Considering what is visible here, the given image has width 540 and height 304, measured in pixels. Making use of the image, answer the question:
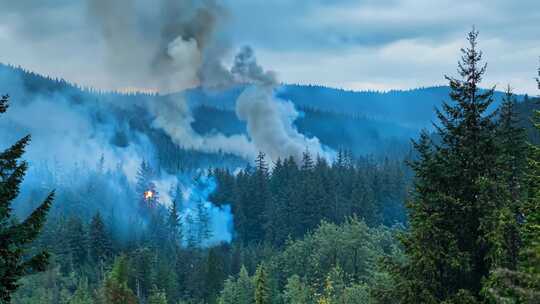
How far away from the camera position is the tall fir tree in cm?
1931

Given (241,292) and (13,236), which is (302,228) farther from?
(13,236)

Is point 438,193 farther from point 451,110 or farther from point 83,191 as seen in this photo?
point 83,191

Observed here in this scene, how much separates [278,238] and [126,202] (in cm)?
7350

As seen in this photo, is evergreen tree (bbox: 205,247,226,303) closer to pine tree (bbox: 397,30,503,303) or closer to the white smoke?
pine tree (bbox: 397,30,503,303)

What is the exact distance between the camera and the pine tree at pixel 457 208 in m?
19.3

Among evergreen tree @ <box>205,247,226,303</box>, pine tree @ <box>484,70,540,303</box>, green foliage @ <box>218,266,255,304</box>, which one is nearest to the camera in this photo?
pine tree @ <box>484,70,540,303</box>

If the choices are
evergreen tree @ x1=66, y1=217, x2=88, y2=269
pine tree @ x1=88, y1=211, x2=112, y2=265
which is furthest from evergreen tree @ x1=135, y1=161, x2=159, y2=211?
pine tree @ x1=88, y1=211, x2=112, y2=265

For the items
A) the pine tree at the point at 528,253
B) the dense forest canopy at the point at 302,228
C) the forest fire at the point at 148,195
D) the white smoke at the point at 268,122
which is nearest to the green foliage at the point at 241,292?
the dense forest canopy at the point at 302,228

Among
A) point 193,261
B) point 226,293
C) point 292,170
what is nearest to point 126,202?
point 292,170

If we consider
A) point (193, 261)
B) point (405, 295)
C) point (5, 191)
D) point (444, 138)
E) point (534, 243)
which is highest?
point (444, 138)

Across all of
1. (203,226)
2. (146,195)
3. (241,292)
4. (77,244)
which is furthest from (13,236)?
(146,195)

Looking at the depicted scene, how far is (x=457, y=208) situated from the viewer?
66.5 feet

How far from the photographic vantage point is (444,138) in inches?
847

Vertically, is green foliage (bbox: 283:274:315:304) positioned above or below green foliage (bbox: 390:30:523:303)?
below
